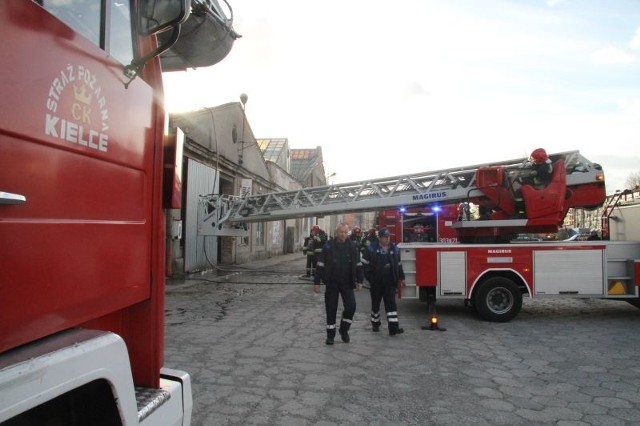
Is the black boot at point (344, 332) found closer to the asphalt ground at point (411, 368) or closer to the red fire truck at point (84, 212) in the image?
the asphalt ground at point (411, 368)

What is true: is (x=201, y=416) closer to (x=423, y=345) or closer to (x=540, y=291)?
(x=423, y=345)

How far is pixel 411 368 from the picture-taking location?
5.80 metres

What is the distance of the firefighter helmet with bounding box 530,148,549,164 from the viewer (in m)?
9.18

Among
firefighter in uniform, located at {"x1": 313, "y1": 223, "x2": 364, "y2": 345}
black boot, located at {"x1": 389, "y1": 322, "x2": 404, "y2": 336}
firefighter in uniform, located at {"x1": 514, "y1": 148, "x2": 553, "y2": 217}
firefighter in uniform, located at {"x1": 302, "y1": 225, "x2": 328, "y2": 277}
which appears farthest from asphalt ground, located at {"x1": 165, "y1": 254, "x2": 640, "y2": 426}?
firefighter in uniform, located at {"x1": 302, "y1": 225, "x2": 328, "y2": 277}

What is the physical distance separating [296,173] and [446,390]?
4209cm

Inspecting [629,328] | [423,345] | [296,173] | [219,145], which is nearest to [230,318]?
[423,345]

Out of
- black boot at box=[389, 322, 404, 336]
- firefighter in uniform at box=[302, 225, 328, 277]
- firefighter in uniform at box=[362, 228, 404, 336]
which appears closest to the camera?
black boot at box=[389, 322, 404, 336]

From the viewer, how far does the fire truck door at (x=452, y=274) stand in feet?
28.8

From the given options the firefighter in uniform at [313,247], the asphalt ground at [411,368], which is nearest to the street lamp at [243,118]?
the firefighter in uniform at [313,247]

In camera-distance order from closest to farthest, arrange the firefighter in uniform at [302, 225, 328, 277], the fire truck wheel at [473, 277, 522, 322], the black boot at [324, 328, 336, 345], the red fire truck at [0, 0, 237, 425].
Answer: the red fire truck at [0, 0, 237, 425] < the black boot at [324, 328, 336, 345] < the fire truck wheel at [473, 277, 522, 322] < the firefighter in uniform at [302, 225, 328, 277]

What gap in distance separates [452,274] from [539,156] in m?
2.81

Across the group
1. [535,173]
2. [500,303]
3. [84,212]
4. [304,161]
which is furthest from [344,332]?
[304,161]

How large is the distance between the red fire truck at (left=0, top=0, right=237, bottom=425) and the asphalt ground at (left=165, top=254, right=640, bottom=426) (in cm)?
228

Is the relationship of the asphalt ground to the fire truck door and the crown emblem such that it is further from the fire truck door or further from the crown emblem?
the crown emblem
